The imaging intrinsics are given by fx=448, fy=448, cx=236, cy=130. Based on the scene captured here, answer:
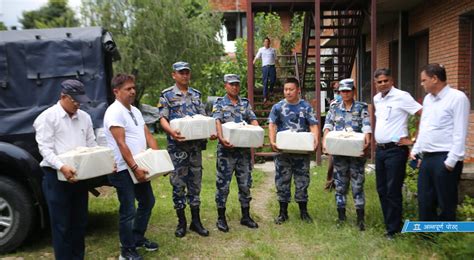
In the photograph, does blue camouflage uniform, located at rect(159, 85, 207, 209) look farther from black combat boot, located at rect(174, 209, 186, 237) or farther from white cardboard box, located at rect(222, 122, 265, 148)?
white cardboard box, located at rect(222, 122, 265, 148)

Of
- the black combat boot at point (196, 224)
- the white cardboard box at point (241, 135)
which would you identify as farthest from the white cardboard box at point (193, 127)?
the black combat boot at point (196, 224)

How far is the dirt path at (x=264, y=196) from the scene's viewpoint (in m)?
5.98

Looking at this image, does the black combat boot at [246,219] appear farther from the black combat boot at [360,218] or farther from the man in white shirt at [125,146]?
the man in white shirt at [125,146]

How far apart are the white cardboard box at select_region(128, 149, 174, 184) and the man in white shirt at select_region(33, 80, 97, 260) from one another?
50cm

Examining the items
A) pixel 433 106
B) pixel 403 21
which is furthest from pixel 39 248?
pixel 403 21

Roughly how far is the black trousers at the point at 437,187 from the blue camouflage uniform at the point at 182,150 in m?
2.30

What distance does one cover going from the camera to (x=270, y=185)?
789 centimetres

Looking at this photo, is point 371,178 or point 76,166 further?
point 371,178

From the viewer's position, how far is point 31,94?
4.66 metres

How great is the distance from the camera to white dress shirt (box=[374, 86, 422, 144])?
450cm

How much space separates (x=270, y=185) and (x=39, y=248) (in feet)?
13.6

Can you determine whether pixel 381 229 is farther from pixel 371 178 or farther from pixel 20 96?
pixel 20 96

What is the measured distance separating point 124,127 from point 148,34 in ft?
33.3

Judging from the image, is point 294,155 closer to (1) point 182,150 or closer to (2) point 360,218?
(2) point 360,218
